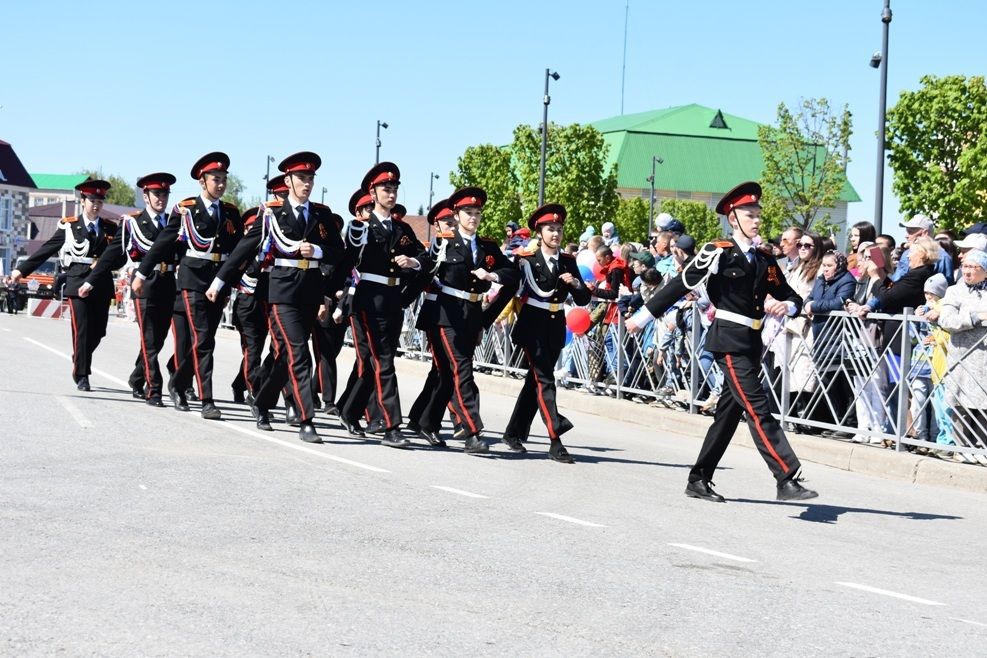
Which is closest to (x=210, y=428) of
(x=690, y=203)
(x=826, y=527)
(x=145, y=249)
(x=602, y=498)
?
(x=145, y=249)

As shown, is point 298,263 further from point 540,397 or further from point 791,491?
point 791,491

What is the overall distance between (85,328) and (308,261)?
4.29 meters

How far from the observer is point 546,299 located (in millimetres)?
11773

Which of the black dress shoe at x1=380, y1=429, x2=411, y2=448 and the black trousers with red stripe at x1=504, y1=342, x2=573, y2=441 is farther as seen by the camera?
the black dress shoe at x1=380, y1=429, x2=411, y2=448

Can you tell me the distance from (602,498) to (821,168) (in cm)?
7070

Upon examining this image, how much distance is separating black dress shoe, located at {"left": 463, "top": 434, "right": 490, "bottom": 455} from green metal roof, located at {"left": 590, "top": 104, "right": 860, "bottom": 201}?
13636cm

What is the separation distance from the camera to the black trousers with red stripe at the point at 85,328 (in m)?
15.0

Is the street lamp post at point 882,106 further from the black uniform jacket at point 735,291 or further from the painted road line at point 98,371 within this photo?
the black uniform jacket at point 735,291

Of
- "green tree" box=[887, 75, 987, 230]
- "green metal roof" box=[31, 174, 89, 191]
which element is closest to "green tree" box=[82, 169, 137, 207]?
"green metal roof" box=[31, 174, 89, 191]

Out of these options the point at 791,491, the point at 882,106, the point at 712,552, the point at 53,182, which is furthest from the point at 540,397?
the point at 53,182

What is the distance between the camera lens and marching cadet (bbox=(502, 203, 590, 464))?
11.6m

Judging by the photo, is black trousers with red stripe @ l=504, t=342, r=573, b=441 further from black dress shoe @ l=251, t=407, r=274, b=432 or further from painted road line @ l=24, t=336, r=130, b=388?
painted road line @ l=24, t=336, r=130, b=388

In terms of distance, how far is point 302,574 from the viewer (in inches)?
259

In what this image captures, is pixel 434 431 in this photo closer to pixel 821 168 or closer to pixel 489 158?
pixel 821 168
